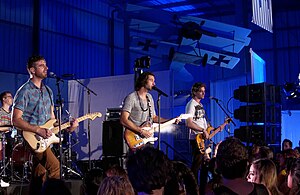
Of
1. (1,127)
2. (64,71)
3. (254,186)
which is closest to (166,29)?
(64,71)

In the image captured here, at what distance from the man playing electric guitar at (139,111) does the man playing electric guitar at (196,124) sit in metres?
1.44

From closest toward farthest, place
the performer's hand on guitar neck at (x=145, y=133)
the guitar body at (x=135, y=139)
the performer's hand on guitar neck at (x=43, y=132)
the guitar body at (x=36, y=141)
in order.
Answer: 1. the performer's hand on guitar neck at (x=43, y=132)
2. the guitar body at (x=36, y=141)
3. the performer's hand on guitar neck at (x=145, y=133)
4. the guitar body at (x=135, y=139)

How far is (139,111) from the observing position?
266 inches

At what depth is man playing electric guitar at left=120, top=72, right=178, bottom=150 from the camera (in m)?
6.63

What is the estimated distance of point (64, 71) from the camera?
18.9 m

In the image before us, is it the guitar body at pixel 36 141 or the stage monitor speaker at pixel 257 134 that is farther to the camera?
the stage monitor speaker at pixel 257 134

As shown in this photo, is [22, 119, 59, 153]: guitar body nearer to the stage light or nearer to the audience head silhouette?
the audience head silhouette

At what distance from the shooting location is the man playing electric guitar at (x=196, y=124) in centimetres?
814

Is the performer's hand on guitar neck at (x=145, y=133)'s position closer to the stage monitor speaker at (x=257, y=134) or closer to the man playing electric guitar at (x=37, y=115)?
the man playing electric guitar at (x=37, y=115)

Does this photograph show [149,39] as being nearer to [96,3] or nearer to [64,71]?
[64,71]

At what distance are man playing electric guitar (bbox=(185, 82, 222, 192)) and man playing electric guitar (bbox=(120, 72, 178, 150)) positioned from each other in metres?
1.44

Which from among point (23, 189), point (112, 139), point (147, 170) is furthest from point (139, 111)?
point (147, 170)

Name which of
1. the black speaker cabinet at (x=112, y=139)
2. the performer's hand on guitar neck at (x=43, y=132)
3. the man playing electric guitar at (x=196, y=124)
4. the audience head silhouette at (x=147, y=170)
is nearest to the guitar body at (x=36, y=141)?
the performer's hand on guitar neck at (x=43, y=132)

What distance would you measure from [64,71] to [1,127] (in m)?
10.4
